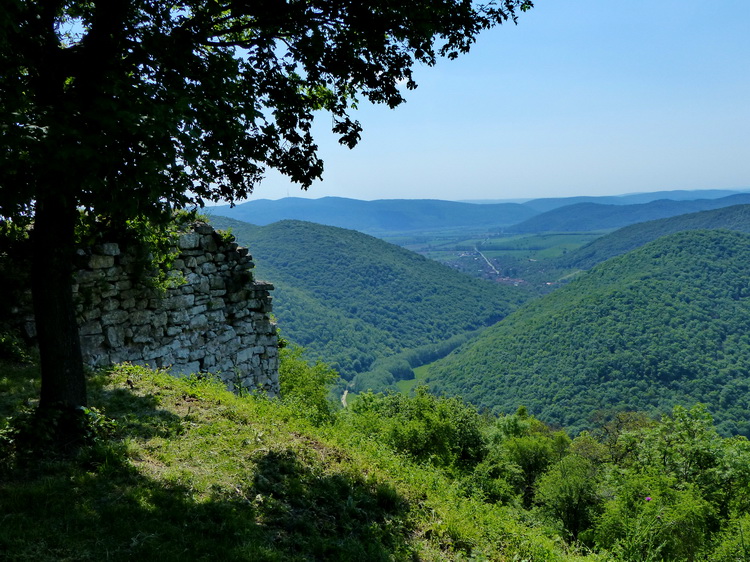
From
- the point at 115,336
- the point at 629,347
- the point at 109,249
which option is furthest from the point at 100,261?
the point at 629,347

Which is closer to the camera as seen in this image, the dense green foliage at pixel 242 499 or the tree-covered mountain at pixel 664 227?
the dense green foliage at pixel 242 499

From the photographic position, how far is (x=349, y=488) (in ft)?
16.3

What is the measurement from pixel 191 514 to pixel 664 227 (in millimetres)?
216055

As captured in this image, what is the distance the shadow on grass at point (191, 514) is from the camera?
3355 millimetres

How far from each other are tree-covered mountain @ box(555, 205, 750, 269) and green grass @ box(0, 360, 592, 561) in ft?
599

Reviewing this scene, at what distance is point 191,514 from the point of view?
390cm

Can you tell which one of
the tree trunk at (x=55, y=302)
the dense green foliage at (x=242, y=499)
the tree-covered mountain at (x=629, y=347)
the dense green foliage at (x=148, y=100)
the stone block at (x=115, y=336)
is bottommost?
the tree-covered mountain at (x=629, y=347)

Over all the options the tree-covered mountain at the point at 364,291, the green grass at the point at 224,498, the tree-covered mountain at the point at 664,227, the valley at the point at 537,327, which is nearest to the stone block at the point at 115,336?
the green grass at the point at 224,498

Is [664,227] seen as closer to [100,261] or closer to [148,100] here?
[100,261]

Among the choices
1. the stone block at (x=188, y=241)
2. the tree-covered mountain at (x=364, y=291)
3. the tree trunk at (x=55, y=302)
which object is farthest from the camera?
the tree-covered mountain at (x=364, y=291)

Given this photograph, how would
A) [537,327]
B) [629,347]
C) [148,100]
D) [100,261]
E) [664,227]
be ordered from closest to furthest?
[148,100]
[100,261]
[629,347]
[537,327]
[664,227]

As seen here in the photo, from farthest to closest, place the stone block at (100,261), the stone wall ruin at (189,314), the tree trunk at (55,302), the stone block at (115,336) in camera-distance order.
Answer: the stone block at (115,336)
the stone wall ruin at (189,314)
the stone block at (100,261)
the tree trunk at (55,302)

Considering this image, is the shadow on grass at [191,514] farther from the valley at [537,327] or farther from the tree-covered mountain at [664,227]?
the tree-covered mountain at [664,227]

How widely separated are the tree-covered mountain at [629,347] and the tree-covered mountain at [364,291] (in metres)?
21.5
